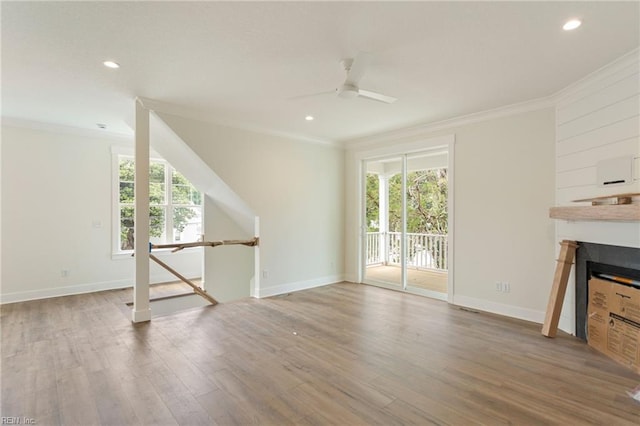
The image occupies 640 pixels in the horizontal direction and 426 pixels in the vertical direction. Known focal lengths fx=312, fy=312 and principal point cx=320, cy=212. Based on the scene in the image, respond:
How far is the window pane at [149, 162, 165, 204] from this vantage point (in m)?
6.15

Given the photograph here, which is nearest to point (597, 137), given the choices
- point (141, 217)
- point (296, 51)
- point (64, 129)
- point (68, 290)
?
point (296, 51)

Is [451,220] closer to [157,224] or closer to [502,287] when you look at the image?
[502,287]

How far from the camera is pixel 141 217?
382 cm

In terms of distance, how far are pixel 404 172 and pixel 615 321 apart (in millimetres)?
3245

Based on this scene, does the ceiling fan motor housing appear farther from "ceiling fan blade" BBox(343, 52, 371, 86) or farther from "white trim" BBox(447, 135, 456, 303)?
"white trim" BBox(447, 135, 456, 303)

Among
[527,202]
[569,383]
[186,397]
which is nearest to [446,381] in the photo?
[569,383]

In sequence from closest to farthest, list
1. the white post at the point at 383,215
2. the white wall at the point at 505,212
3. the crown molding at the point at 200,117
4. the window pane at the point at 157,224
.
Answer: the white wall at the point at 505,212 → the crown molding at the point at 200,117 → the window pane at the point at 157,224 → the white post at the point at 383,215

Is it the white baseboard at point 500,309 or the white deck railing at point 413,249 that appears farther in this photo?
the white deck railing at point 413,249

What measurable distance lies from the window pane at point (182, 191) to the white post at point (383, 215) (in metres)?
3.83

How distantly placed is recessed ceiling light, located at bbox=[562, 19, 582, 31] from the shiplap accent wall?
867 millimetres

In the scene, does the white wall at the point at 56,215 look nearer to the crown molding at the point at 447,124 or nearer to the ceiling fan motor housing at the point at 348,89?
the crown molding at the point at 447,124

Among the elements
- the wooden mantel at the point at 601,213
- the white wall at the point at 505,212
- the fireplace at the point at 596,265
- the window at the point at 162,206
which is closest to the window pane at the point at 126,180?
the window at the point at 162,206

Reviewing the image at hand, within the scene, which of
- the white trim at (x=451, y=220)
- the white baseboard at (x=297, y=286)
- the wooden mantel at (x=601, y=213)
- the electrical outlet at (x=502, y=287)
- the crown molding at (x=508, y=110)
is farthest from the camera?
the white baseboard at (x=297, y=286)

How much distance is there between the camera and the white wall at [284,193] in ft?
15.1
